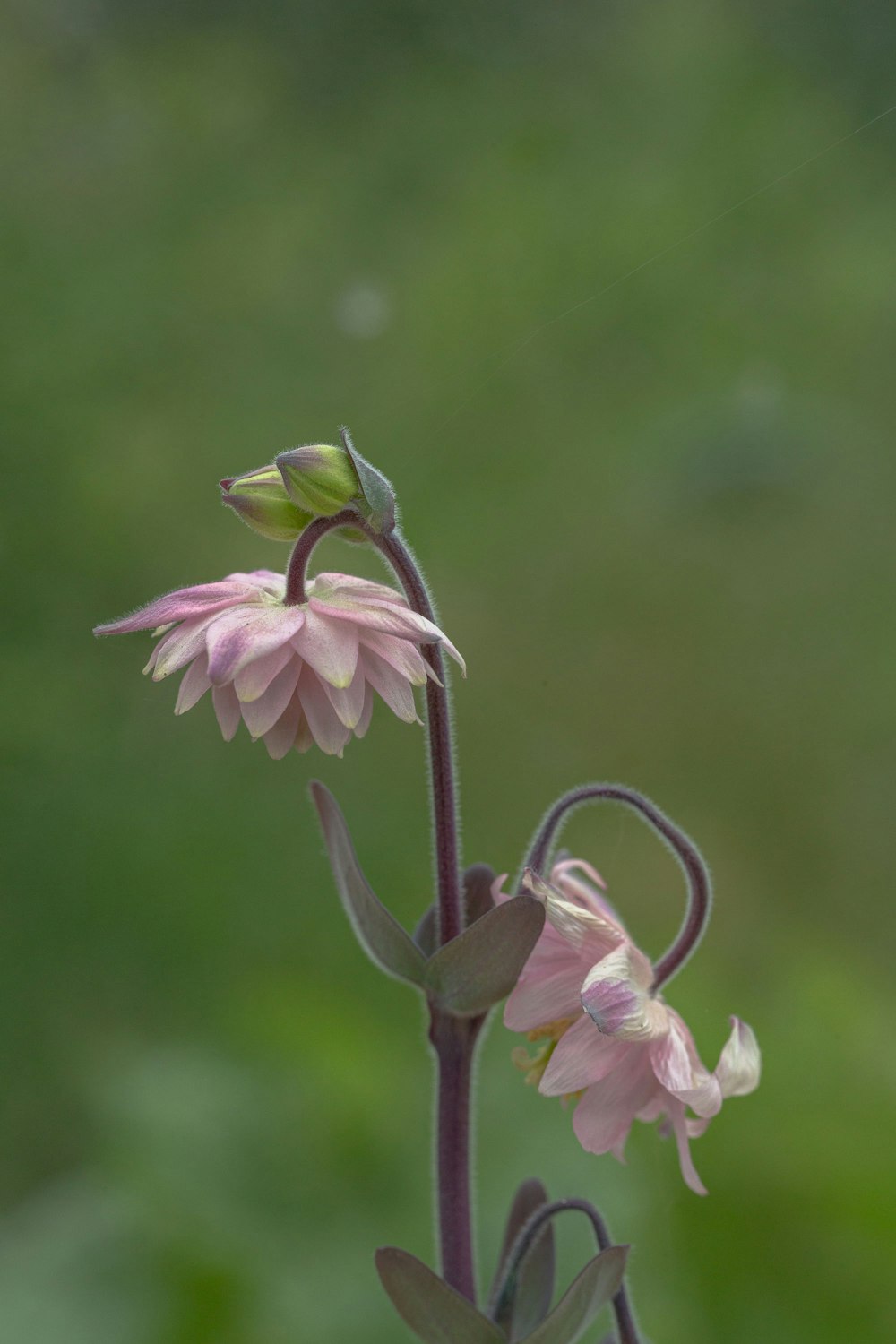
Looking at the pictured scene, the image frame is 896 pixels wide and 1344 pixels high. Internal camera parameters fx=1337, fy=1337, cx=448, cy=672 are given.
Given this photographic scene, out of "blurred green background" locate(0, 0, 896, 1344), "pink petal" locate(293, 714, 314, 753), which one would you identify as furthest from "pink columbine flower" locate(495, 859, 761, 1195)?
"blurred green background" locate(0, 0, 896, 1344)

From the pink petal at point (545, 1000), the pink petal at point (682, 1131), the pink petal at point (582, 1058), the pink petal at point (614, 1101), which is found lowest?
the pink petal at point (682, 1131)

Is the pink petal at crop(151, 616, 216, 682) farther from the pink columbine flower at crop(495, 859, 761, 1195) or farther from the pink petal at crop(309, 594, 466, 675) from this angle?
the pink columbine flower at crop(495, 859, 761, 1195)

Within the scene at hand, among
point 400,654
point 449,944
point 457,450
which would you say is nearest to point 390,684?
point 400,654

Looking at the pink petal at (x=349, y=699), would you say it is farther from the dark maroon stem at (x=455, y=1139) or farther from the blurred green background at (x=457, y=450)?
the blurred green background at (x=457, y=450)

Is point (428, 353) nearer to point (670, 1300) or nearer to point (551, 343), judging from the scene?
point (551, 343)

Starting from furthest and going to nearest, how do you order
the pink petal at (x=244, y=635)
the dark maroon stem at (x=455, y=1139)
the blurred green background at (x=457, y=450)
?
the blurred green background at (x=457, y=450)
the dark maroon stem at (x=455, y=1139)
the pink petal at (x=244, y=635)

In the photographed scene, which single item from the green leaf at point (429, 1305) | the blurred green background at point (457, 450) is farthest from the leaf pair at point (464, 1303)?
the blurred green background at point (457, 450)
